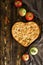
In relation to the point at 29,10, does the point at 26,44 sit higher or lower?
lower

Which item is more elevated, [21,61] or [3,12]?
[3,12]

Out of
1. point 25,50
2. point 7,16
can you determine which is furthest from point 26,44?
point 7,16

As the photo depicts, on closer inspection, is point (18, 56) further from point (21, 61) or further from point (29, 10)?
point (29, 10)

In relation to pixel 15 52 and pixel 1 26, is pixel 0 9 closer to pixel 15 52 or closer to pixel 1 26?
pixel 1 26

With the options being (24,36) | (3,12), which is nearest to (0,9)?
(3,12)

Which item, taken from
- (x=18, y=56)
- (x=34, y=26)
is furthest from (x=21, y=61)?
(x=34, y=26)
